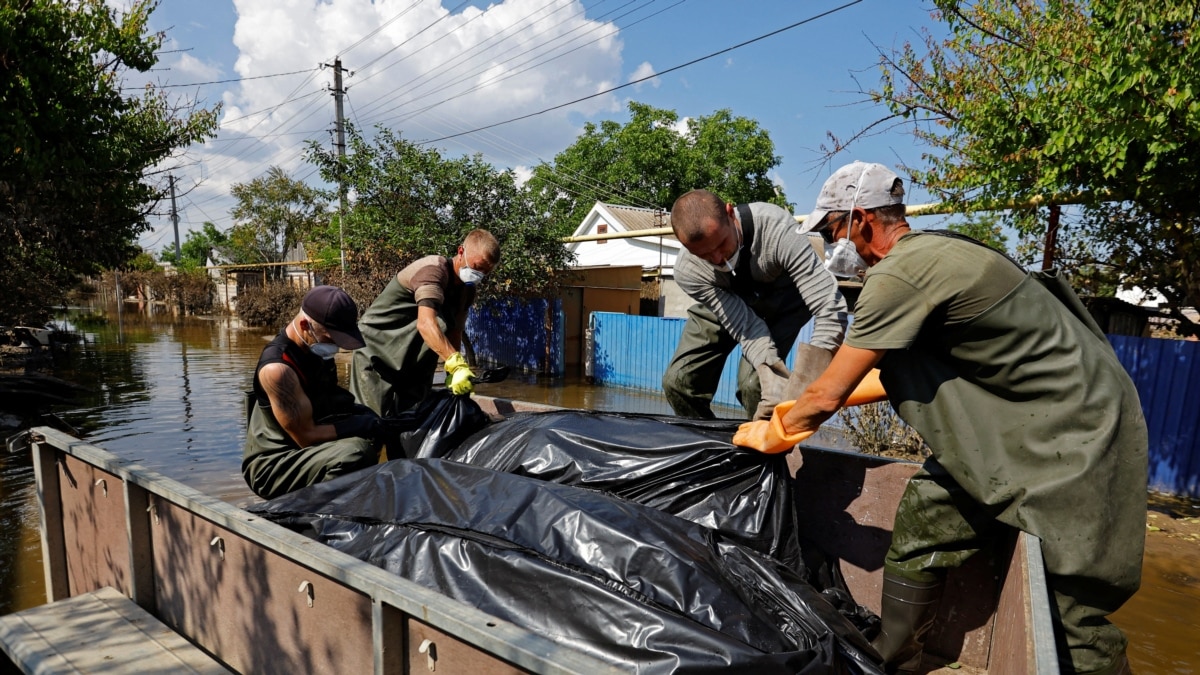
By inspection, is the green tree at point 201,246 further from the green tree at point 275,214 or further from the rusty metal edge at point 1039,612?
the rusty metal edge at point 1039,612

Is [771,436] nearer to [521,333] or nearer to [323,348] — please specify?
[323,348]

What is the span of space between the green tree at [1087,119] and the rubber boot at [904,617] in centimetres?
392

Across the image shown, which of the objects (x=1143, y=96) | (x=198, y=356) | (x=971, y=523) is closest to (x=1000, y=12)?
(x=1143, y=96)

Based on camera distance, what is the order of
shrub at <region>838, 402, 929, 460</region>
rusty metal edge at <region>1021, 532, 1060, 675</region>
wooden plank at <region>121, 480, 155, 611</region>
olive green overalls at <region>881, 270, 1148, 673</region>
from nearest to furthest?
rusty metal edge at <region>1021, 532, 1060, 675</region> < olive green overalls at <region>881, 270, 1148, 673</region> < wooden plank at <region>121, 480, 155, 611</region> < shrub at <region>838, 402, 929, 460</region>

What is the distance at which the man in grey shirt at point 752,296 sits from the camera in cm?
246

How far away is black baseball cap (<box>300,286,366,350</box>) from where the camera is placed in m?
2.64

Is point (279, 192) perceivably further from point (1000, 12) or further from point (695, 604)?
point (695, 604)

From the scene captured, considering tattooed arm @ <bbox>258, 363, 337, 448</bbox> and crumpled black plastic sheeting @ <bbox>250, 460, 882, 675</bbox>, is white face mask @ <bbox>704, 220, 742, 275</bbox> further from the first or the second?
tattooed arm @ <bbox>258, 363, 337, 448</bbox>

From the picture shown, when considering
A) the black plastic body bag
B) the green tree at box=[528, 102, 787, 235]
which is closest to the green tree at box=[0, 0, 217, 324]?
the black plastic body bag

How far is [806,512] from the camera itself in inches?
96.6

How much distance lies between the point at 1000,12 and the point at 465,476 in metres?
5.92

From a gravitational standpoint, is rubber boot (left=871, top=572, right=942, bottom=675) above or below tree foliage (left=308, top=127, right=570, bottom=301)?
below

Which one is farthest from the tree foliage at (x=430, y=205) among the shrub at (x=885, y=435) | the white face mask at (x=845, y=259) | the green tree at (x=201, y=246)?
the green tree at (x=201, y=246)

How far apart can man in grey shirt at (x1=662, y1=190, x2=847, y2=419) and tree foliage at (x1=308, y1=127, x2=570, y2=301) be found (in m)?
8.17
